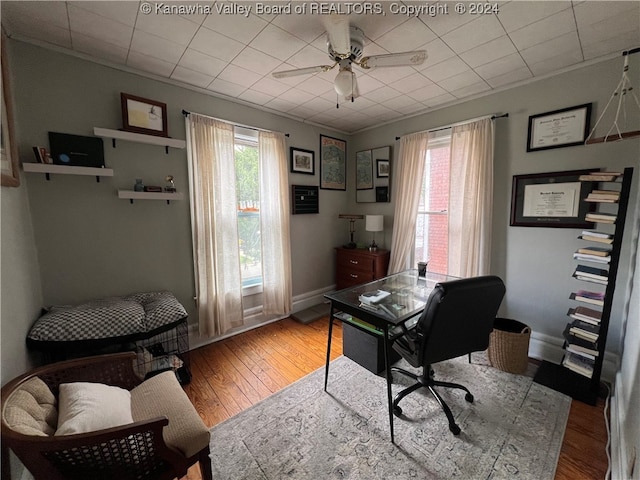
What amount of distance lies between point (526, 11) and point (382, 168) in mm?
2098

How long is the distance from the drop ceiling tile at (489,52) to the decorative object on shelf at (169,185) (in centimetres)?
261

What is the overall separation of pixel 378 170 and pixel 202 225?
7.83 ft

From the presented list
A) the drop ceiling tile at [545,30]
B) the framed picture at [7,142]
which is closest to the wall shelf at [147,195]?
the framed picture at [7,142]

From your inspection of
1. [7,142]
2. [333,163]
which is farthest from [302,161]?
[7,142]

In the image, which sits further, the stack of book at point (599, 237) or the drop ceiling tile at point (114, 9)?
the stack of book at point (599, 237)

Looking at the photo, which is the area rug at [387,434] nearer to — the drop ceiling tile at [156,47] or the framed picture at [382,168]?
the framed picture at [382,168]

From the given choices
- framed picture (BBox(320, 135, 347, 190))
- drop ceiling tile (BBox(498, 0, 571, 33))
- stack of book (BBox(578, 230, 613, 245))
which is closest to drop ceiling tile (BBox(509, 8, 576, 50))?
drop ceiling tile (BBox(498, 0, 571, 33))

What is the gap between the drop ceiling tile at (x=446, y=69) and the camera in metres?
2.03

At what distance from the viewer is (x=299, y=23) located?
5.19 feet

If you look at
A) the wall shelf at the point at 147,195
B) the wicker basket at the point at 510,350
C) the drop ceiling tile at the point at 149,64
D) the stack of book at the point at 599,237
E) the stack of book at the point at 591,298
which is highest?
the drop ceiling tile at the point at 149,64

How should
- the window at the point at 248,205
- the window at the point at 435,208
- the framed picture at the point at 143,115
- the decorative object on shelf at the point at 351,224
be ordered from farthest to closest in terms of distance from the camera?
the decorative object on shelf at the point at 351,224
the window at the point at 435,208
the window at the point at 248,205
the framed picture at the point at 143,115

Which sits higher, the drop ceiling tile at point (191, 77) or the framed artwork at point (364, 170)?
the drop ceiling tile at point (191, 77)

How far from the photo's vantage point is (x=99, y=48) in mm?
1841

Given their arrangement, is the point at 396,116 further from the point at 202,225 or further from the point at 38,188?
the point at 38,188
